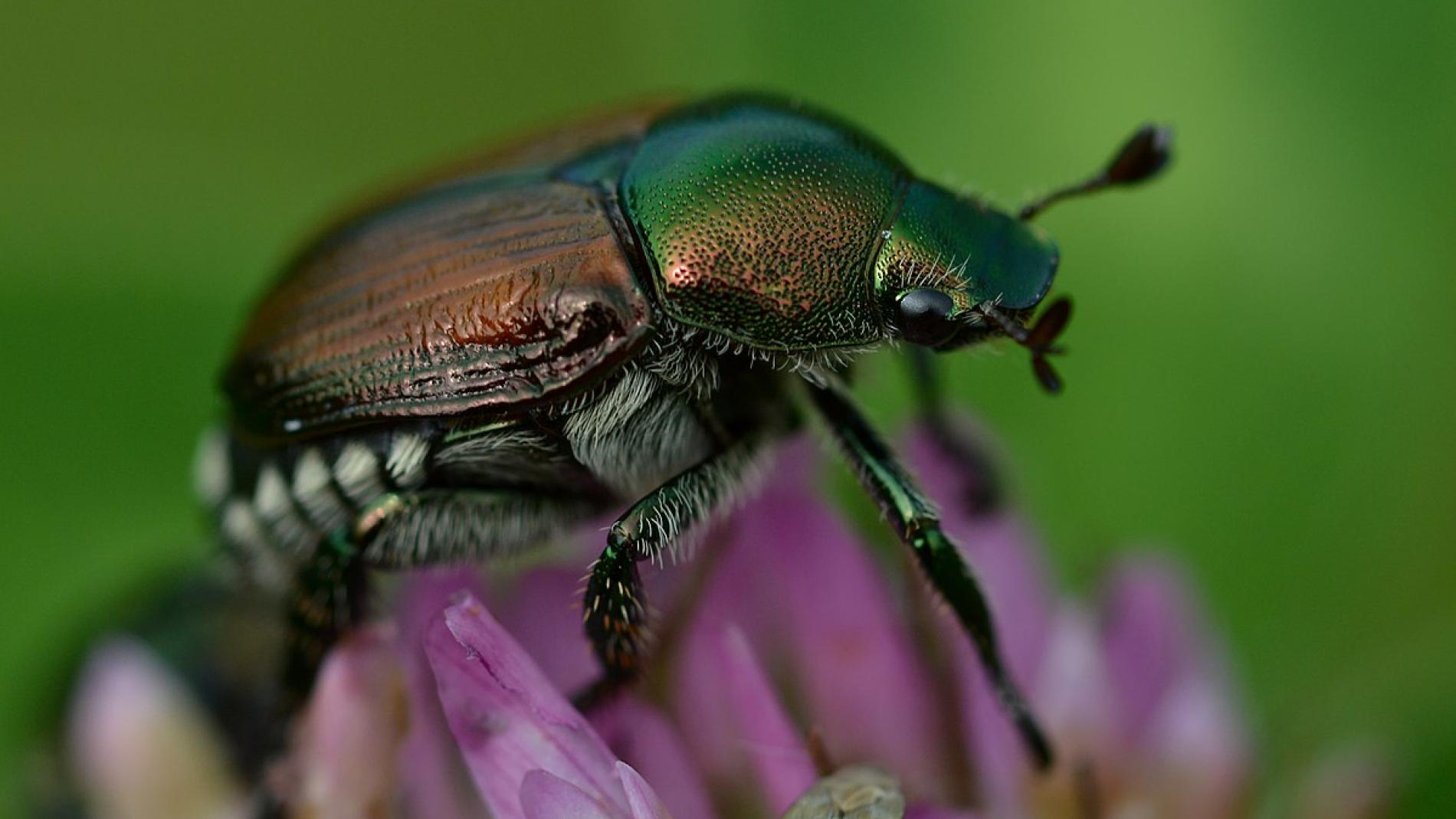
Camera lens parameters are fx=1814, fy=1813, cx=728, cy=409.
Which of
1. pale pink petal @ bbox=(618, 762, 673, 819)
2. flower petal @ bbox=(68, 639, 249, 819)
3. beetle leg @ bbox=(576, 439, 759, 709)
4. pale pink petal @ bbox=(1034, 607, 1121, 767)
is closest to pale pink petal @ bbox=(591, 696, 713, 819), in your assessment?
beetle leg @ bbox=(576, 439, 759, 709)

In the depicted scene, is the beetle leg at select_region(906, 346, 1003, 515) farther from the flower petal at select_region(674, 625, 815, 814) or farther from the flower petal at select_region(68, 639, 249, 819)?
the flower petal at select_region(68, 639, 249, 819)

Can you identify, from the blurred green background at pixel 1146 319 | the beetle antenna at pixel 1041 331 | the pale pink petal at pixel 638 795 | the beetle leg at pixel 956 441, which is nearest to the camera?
the pale pink petal at pixel 638 795

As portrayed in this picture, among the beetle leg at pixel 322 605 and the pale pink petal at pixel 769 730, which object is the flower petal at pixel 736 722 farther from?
the beetle leg at pixel 322 605

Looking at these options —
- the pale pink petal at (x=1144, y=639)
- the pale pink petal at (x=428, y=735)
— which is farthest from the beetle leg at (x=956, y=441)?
the pale pink petal at (x=428, y=735)

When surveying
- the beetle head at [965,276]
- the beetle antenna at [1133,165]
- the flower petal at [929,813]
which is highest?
the beetle antenna at [1133,165]

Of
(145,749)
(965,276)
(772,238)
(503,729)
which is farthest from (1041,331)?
(145,749)

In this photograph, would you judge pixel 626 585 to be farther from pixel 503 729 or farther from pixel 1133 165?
pixel 1133 165
